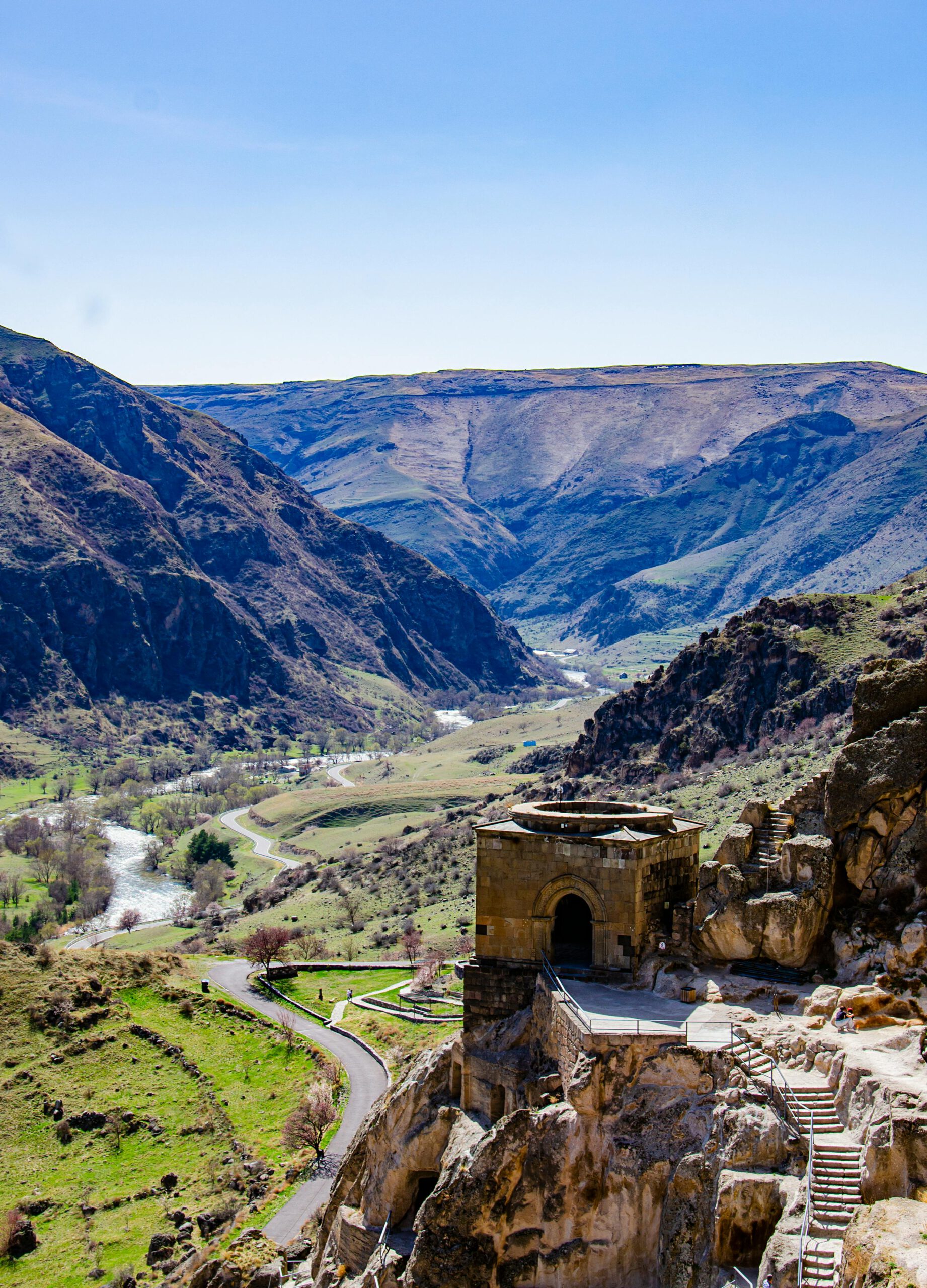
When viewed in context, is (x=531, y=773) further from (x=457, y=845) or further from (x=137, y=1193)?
(x=137, y=1193)

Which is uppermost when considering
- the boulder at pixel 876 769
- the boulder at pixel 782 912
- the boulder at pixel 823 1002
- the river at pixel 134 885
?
the boulder at pixel 876 769

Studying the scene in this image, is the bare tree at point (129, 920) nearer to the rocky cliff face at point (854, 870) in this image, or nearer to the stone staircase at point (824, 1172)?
the rocky cliff face at point (854, 870)

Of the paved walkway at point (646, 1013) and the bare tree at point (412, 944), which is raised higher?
the paved walkway at point (646, 1013)

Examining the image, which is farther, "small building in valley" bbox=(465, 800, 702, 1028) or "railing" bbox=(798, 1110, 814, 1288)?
"small building in valley" bbox=(465, 800, 702, 1028)

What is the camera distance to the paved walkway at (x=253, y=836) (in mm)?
139875

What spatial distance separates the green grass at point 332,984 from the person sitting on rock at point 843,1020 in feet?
151

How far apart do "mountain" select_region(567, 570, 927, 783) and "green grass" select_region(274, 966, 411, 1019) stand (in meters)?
32.9

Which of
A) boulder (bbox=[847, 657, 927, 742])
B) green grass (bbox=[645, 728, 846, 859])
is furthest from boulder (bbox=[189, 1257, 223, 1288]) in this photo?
green grass (bbox=[645, 728, 846, 859])

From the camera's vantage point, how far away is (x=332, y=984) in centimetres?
7119

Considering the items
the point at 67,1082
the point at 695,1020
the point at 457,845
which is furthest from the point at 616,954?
the point at 457,845

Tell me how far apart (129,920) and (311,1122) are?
238 ft

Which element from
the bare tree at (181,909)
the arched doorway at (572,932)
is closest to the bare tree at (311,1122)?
the arched doorway at (572,932)

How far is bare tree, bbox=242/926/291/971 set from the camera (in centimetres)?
7325

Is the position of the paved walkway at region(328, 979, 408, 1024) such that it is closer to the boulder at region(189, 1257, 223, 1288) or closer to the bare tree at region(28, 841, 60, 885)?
the boulder at region(189, 1257, 223, 1288)
